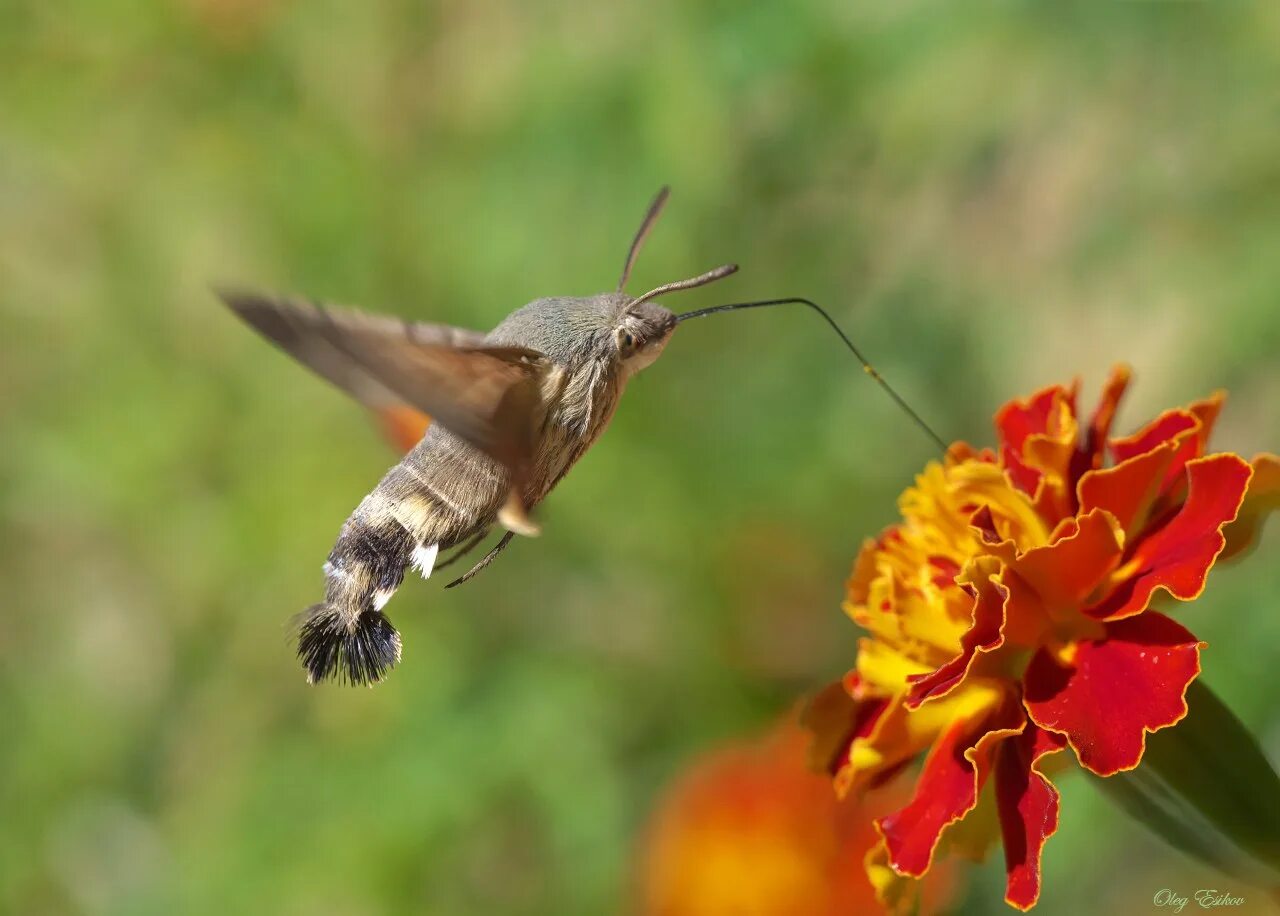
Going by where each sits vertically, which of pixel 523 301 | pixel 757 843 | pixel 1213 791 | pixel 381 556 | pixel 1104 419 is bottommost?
pixel 1213 791

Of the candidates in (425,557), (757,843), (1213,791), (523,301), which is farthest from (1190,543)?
(523,301)

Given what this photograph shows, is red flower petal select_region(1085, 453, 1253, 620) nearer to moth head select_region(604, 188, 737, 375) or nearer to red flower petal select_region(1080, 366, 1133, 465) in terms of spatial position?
red flower petal select_region(1080, 366, 1133, 465)

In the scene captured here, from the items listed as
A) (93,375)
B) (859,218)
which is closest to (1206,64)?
(859,218)

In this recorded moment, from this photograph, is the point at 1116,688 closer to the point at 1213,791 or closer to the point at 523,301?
the point at 1213,791

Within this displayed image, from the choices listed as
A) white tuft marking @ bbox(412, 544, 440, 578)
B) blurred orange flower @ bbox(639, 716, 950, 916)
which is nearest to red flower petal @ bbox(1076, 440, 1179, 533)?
white tuft marking @ bbox(412, 544, 440, 578)

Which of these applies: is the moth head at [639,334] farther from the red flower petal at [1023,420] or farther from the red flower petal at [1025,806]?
the red flower petal at [1025,806]

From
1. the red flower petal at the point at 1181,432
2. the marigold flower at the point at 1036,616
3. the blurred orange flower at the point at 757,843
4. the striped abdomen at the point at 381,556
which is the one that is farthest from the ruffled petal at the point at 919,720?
the blurred orange flower at the point at 757,843

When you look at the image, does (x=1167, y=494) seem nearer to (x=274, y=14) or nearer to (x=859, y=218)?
(x=859, y=218)
